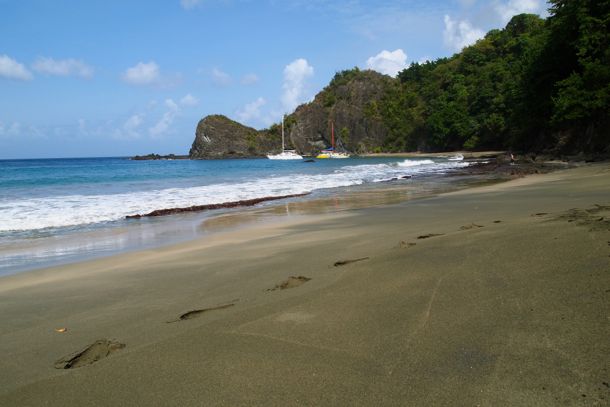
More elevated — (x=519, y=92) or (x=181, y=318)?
(x=519, y=92)

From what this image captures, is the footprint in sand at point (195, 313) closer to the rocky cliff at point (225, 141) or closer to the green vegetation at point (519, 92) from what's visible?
the green vegetation at point (519, 92)

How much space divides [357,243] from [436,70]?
377ft

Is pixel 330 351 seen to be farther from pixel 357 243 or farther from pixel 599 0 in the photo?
pixel 599 0

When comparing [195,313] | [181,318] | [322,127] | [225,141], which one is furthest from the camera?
[225,141]

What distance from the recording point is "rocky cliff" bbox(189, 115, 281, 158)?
139m

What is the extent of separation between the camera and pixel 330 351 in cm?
282

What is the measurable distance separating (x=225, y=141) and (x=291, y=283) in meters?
139

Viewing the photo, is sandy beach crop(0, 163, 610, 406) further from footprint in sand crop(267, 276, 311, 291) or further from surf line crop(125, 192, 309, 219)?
surf line crop(125, 192, 309, 219)

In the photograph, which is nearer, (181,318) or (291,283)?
(181,318)

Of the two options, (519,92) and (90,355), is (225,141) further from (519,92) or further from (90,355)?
(90,355)

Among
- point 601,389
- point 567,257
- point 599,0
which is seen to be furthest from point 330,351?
point 599,0

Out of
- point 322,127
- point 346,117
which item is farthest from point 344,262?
point 322,127

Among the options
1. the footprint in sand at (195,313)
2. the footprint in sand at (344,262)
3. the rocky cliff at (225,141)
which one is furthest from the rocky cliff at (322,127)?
the footprint in sand at (195,313)

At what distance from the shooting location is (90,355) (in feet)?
10.6
